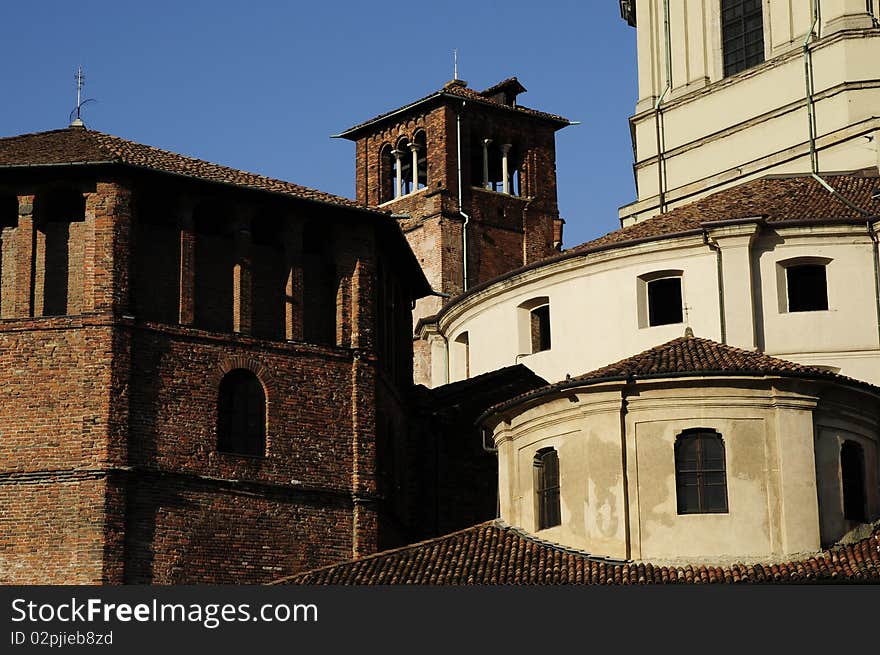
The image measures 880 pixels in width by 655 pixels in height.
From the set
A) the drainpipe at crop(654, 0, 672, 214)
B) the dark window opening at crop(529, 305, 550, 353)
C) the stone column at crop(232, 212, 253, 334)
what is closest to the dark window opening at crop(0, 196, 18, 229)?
the stone column at crop(232, 212, 253, 334)

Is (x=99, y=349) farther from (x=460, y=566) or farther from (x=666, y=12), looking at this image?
(x=666, y=12)

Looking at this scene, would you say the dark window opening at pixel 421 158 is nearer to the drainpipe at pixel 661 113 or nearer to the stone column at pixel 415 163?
the stone column at pixel 415 163

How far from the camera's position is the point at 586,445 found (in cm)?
3566

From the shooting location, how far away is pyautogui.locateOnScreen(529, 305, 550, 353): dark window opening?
46.2 metres

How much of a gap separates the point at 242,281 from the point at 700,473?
920cm

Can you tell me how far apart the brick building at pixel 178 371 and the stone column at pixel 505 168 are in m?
27.2

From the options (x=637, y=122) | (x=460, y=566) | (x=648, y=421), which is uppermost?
(x=637, y=122)

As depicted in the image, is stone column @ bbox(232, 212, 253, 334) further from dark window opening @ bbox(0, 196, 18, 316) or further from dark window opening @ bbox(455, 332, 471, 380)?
dark window opening @ bbox(455, 332, 471, 380)

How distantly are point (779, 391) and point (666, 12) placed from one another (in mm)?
20863


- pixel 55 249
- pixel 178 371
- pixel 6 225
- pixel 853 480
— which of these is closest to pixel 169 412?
pixel 178 371

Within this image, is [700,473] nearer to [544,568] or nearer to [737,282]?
[544,568]

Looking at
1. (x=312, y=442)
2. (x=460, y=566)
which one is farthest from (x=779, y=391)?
(x=312, y=442)

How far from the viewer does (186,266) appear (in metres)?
38.0

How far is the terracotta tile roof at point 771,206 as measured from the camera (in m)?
43.4
